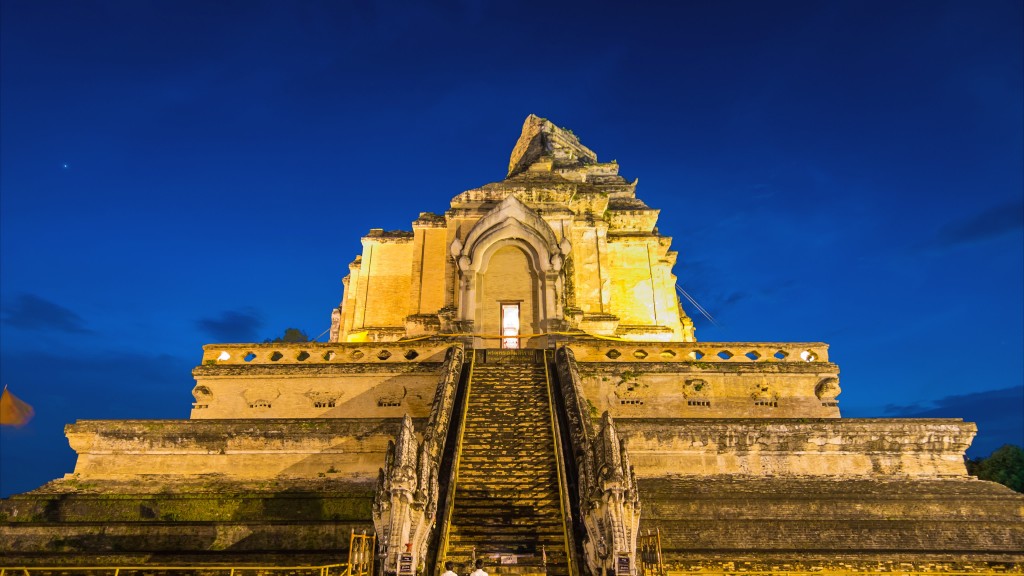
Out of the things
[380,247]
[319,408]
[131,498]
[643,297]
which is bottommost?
[131,498]

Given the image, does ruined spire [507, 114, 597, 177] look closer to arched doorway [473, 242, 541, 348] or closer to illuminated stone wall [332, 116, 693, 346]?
illuminated stone wall [332, 116, 693, 346]

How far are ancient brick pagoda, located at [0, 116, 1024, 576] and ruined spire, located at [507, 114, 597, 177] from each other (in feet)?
34.9

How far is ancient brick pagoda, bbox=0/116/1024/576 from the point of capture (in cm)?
1074

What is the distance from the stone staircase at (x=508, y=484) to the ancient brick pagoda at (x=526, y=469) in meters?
0.04

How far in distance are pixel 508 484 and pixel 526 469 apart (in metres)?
0.59

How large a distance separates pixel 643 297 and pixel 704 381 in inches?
367

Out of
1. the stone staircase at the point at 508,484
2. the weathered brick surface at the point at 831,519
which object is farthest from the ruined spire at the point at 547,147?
the weathered brick surface at the point at 831,519

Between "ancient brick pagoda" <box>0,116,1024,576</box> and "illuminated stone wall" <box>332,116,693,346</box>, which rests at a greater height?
"illuminated stone wall" <box>332,116,693,346</box>

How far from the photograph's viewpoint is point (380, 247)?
89.2ft

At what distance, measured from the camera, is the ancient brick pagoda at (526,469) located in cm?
1074

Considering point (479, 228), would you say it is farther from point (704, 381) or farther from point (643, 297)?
point (704, 381)

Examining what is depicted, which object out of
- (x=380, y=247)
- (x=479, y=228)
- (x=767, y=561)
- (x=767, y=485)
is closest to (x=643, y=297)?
(x=479, y=228)

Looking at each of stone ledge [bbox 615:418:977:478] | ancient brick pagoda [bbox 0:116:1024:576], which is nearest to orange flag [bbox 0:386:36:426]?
ancient brick pagoda [bbox 0:116:1024:576]

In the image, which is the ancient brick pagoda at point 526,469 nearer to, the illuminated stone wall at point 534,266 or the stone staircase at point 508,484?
the stone staircase at point 508,484
